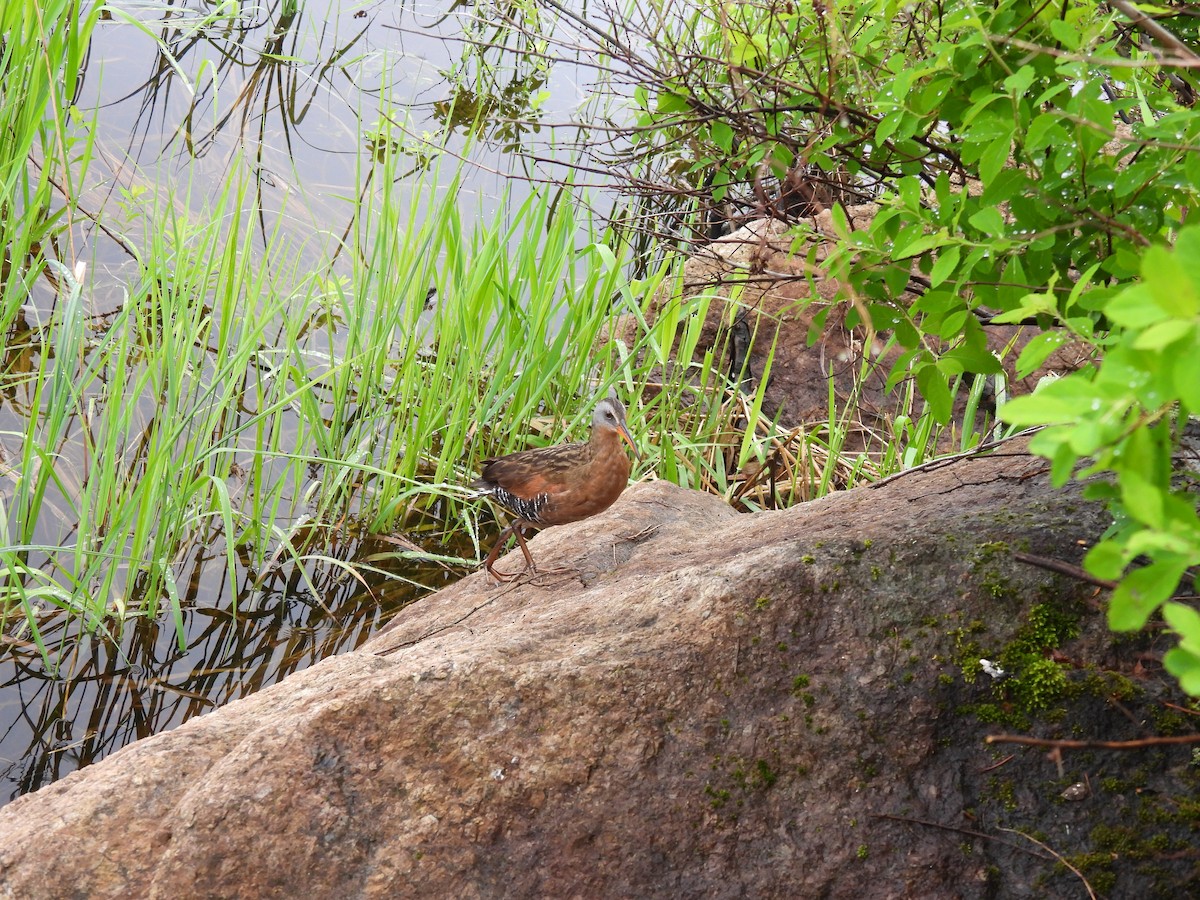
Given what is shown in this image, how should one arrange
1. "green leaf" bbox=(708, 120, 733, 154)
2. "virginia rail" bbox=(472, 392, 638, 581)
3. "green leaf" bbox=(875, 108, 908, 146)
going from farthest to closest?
"virginia rail" bbox=(472, 392, 638, 581)
"green leaf" bbox=(708, 120, 733, 154)
"green leaf" bbox=(875, 108, 908, 146)

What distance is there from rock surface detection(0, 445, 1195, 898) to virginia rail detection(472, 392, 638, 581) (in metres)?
1.50

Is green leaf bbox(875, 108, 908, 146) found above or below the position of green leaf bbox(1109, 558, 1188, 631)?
above

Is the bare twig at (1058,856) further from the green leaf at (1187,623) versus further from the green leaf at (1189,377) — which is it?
the green leaf at (1189,377)

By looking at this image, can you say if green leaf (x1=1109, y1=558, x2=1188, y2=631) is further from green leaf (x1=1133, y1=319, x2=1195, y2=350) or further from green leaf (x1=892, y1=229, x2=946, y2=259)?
green leaf (x1=892, y1=229, x2=946, y2=259)

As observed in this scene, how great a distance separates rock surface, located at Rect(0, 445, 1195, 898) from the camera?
78.4 inches

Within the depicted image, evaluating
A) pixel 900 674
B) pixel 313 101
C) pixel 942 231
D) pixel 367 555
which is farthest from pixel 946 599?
pixel 313 101

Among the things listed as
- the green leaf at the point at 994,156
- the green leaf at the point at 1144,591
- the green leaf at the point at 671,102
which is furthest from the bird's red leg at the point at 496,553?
the green leaf at the point at 1144,591

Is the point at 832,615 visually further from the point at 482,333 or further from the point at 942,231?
the point at 482,333

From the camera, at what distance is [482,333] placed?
4.96 meters

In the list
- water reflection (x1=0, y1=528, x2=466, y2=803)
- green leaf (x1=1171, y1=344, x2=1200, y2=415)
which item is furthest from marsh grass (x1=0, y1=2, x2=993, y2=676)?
green leaf (x1=1171, y1=344, x2=1200, y2=415)

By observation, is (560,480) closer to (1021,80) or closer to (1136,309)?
(1021,80)

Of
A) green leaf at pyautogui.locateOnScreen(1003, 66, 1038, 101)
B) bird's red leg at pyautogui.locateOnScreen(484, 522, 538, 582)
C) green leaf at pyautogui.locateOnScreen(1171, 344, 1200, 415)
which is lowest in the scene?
bird's red leg at pyautogui.locateOnScreen(484, 522, 538, 582)

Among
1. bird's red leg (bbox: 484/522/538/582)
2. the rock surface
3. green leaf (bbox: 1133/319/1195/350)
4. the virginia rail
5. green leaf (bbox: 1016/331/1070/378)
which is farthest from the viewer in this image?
the virginia rail

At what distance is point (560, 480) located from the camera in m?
4.04
